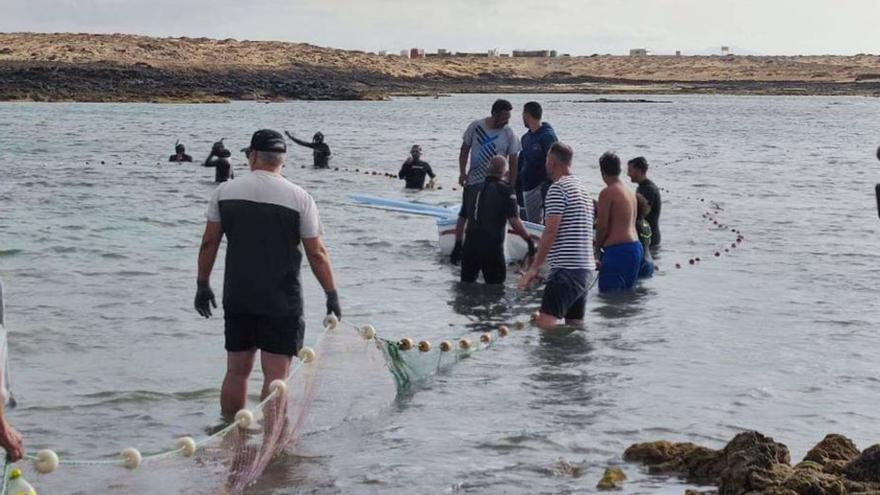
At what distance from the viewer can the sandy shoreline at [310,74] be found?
8238 centimetres

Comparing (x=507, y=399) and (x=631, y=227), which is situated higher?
(x=631, y=227)

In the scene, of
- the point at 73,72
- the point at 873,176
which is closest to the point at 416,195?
the point at 873,176

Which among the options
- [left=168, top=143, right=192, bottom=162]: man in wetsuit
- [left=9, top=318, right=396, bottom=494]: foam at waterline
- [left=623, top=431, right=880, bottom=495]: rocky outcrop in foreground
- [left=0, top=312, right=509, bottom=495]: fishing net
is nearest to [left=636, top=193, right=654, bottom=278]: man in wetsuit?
[left=0, top=312, right=509, bottom=495]: fishing net

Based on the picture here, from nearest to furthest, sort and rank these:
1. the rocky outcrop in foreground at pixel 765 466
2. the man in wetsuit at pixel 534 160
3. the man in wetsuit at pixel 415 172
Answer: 1. the rocky outcrop in foreground at pixel 765 466
2. the man in wetsuit at pixel 534 160
3. the man in wetsuit at pixel 415 172

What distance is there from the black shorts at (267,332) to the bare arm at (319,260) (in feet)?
0.90

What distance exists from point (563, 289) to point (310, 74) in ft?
326

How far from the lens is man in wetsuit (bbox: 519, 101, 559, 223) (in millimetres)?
14891

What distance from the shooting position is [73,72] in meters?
83.1

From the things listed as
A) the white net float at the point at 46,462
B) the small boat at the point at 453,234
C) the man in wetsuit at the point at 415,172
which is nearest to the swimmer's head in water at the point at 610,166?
the small boat at the point at 453,234

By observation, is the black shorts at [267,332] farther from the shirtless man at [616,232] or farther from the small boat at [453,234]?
the small boat at [453,234]

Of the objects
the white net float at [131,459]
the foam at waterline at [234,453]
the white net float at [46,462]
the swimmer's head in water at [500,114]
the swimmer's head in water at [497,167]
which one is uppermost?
the swimmer's head in water at [500,114]

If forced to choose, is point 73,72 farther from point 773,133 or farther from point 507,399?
point 507,399

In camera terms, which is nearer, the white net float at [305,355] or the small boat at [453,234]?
the white net float at [305,355]

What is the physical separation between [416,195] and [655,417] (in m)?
18.7
